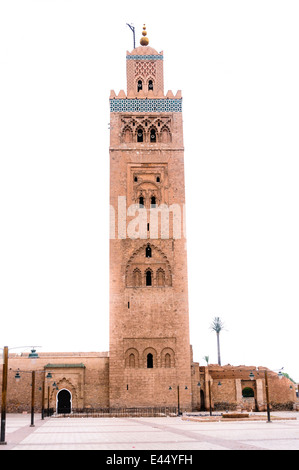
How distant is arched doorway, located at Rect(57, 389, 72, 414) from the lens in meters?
31.4

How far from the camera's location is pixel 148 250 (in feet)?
111

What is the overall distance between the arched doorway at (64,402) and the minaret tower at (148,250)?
251cm

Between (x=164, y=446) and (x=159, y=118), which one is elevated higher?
(x=159, y=118)

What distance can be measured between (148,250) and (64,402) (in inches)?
394

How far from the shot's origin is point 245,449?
10.1 meters

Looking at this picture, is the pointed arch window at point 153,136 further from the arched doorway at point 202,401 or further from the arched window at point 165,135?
the arched doorway at point 202,401

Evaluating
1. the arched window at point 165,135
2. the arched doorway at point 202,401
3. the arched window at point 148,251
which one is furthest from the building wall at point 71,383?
the arched window at point 165,135

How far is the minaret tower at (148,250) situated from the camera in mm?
31531

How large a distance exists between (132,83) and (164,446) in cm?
3017

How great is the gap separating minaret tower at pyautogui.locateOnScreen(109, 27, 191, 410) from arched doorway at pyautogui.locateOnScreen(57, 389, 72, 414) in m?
2.51

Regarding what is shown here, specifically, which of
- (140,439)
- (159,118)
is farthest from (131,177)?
(140,439)
